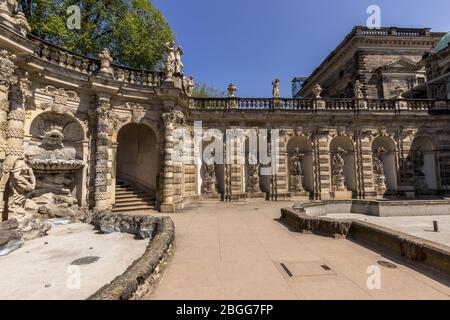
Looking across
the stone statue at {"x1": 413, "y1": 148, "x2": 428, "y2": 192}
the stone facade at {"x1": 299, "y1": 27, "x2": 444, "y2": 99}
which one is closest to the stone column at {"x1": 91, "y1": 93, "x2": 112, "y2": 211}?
the stone statue at {"x1": 413, "y1": 148, "x2": 428, "y2": 192}

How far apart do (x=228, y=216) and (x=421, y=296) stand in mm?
7705

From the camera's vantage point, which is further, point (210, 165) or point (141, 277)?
point (210, 165)

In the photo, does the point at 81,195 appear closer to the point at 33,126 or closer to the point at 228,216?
the point at 33,126

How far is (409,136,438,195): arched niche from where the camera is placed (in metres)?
17.4

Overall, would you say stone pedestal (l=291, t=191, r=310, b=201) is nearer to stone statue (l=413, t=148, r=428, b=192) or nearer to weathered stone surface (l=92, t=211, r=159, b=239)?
stone statue (l=413, t=148, r=428, b=192)

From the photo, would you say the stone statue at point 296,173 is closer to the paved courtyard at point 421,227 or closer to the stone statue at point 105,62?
the paved courtyard at point 421,227

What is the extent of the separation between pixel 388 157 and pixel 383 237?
→ 14.8m

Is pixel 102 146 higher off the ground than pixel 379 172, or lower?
higher

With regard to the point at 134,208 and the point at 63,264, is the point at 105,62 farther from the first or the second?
the point at 63,264

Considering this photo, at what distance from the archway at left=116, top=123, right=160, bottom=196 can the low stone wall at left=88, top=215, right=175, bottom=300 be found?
A: 30.1 feet

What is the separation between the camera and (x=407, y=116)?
Answer: 56.7 ft

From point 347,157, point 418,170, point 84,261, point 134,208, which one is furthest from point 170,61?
point 418,170

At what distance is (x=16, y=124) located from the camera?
877 centimetres
